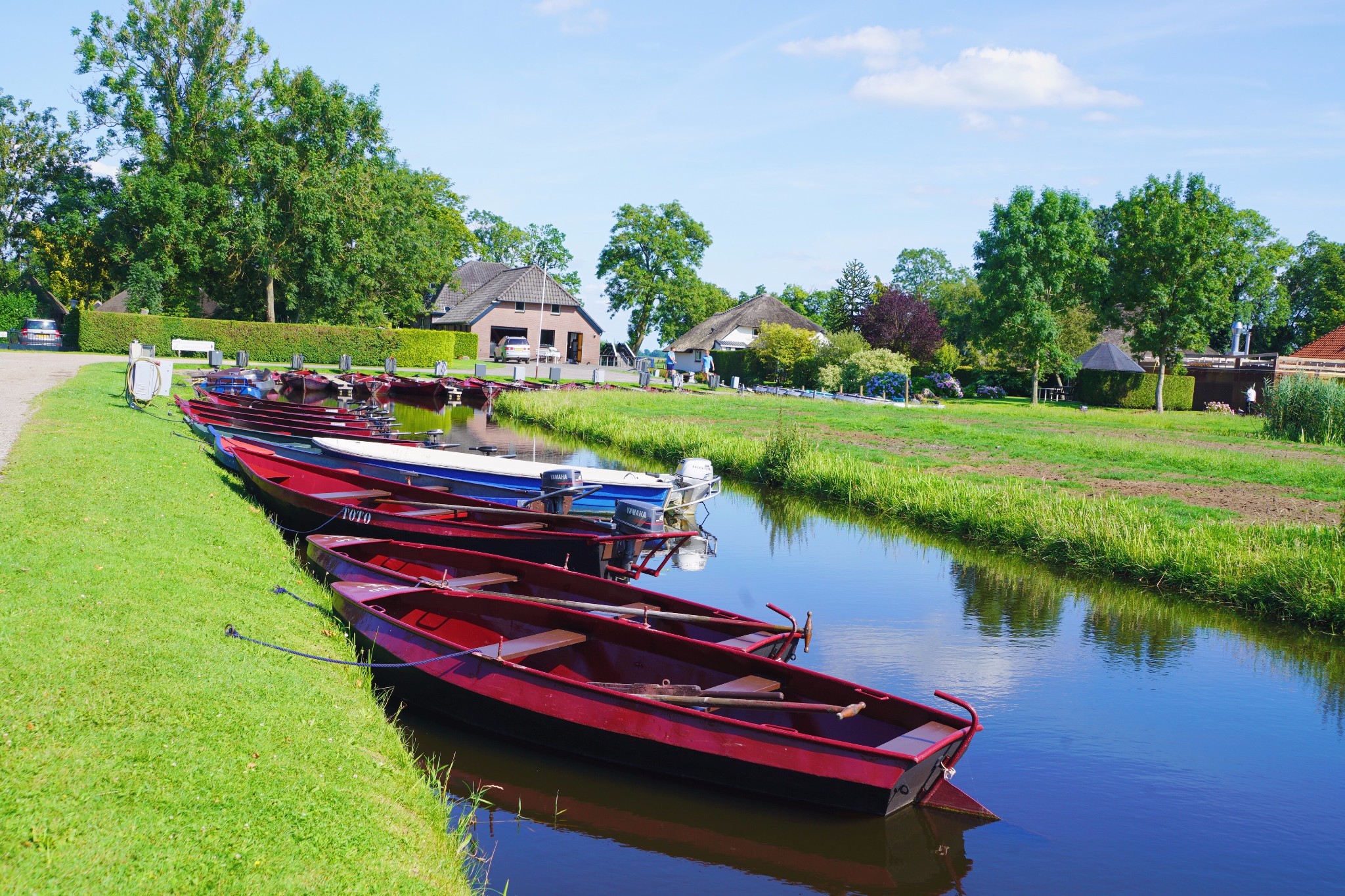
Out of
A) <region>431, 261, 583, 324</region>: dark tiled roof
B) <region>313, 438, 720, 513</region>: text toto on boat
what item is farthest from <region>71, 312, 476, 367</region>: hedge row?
<region>313, 438, 720, 513</region>: text toto on boat

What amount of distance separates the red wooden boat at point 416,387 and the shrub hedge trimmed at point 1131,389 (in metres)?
34.1

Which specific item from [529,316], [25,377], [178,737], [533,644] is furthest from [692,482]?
[529,316]

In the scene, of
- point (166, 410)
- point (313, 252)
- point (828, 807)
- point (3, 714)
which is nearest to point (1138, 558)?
point (828, 807)

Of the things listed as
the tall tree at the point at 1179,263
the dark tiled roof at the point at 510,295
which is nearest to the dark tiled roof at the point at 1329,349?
the tall tree at the point at 1179,263

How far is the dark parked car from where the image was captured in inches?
1865

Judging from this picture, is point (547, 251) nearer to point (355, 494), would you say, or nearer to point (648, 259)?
point (648, 259)

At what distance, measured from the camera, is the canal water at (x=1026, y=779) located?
20.0ft

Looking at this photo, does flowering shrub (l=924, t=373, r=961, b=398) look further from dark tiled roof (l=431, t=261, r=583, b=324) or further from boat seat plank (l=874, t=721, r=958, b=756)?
boat seat plank (l=874, t=721, r=958, b=756)

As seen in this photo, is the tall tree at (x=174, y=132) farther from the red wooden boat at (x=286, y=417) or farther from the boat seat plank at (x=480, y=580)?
the boat seat plank at (x=480, y=580)

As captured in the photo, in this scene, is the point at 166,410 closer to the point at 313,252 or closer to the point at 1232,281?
the point at 313,252

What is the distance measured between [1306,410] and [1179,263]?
811 inches

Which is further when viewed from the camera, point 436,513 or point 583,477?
point 583,477

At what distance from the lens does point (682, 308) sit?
84.2 metres

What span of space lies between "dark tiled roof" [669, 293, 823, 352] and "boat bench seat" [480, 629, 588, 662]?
6249 cm
